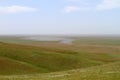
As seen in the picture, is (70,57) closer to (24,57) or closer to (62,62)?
(62,62)

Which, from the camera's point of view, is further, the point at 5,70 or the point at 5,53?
the point at 5,53

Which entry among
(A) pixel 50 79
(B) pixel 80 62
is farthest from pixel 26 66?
(A) pixel 50 79

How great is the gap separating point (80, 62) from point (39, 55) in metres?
9.75

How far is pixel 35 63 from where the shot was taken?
194ft

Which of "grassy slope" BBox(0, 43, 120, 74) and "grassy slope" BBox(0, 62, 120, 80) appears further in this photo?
"grassy slope" BBox(0, 43, 120, 74)

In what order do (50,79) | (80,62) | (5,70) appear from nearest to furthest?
(50,79) → (5,70) → (80,62)

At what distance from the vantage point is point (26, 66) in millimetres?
55000

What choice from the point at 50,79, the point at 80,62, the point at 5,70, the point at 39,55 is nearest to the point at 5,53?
the point at 39,55

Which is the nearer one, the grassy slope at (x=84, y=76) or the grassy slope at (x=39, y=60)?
the grassy slope at (x=84, y=76)

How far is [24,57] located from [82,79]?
34.6 m

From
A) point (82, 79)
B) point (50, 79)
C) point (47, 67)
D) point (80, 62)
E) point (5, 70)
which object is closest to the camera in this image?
point (82, 79)

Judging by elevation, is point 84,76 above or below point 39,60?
above

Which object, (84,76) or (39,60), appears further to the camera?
(39,60)

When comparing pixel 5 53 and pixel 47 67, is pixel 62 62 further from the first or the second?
pixel 5 53
